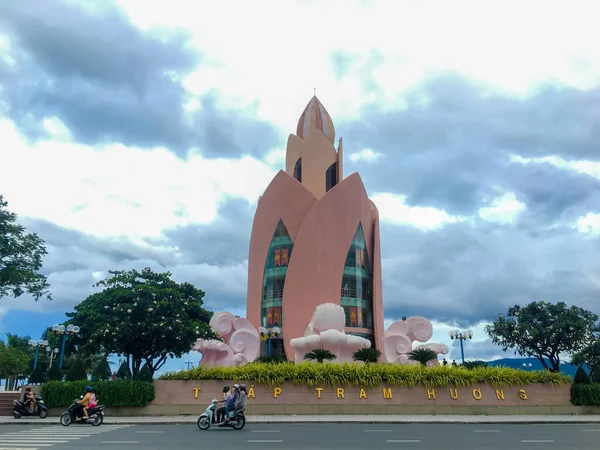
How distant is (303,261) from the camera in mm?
41531

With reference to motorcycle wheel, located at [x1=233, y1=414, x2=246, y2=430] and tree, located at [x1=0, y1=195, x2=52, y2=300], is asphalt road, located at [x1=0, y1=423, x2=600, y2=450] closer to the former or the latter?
motorcycle wheel, located at [x1=233, y1=414, x2=246, y2=430]

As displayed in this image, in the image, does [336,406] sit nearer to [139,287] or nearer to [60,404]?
[60,404]

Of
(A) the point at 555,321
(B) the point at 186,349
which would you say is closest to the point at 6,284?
(B) the point at 186,349

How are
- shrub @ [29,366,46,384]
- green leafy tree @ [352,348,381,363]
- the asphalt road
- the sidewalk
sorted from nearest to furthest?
the asphalt road
the sidewalk
green leafy tree @ [352,348,381,363]
shrub @ [29,366,46,384]

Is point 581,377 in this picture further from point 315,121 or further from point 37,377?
point 315,121

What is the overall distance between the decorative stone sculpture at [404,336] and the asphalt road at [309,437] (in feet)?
49.2

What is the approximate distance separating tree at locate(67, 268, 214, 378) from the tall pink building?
662 centimetres

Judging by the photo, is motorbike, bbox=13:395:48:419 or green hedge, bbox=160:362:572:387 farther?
green hedge, bbox=160:362:572:387

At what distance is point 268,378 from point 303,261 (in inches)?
810

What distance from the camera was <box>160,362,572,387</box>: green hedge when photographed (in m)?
21.4

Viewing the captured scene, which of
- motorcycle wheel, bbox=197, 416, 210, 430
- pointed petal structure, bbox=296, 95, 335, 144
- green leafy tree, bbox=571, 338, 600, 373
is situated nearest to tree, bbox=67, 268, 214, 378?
pointed petal structure, bbox=296, 95, 335, 144

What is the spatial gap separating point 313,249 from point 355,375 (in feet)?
68.1

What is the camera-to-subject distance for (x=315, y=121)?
50.8 m

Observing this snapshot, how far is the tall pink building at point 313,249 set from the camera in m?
41.2
